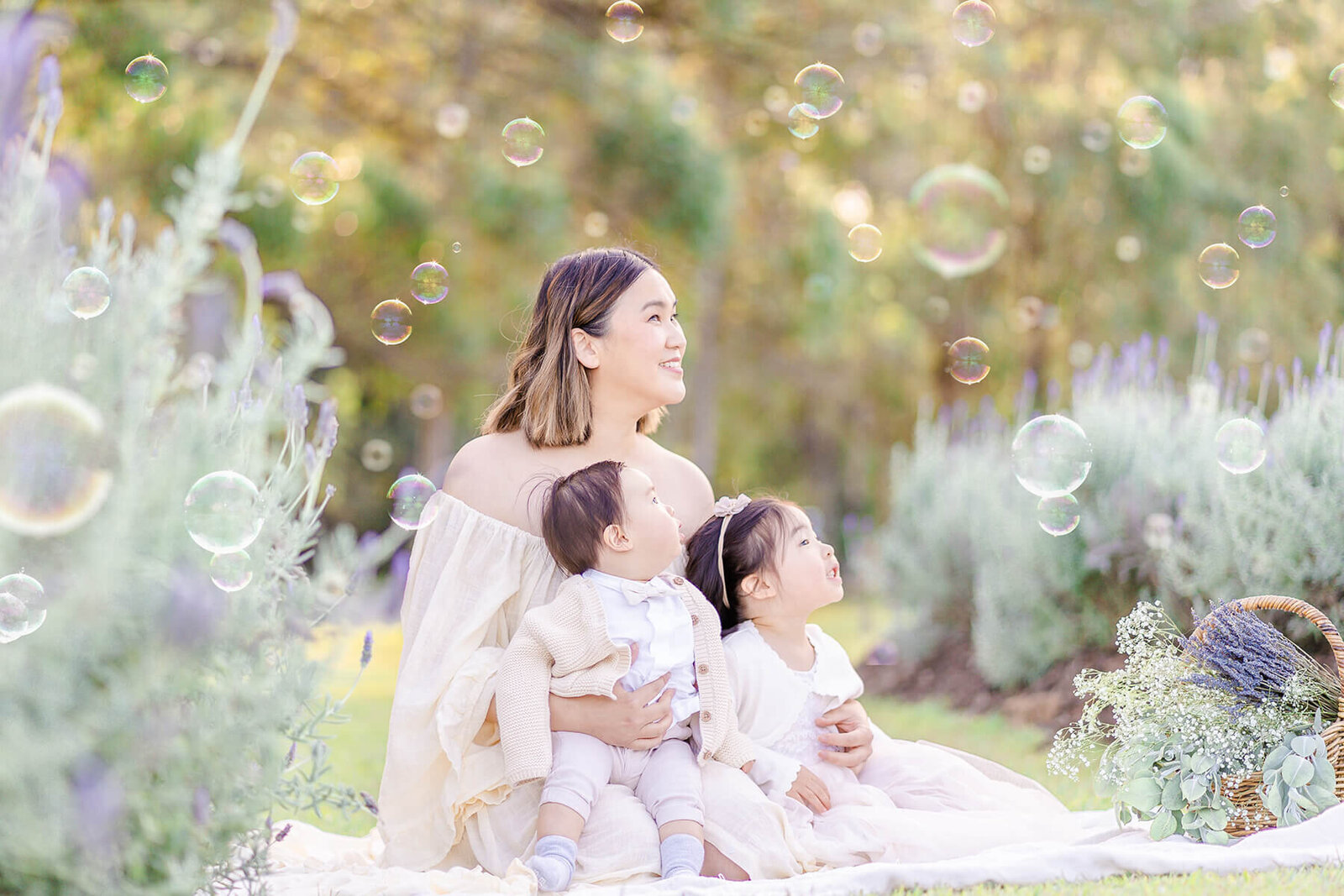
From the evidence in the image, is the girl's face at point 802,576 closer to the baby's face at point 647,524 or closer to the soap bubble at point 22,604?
the baby's face at point 647,524

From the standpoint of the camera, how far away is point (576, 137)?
11555mm

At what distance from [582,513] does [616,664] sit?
398mm

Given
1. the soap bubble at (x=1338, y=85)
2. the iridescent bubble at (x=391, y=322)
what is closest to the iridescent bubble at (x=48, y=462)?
the iridescent bubble at (x=391, y=322)

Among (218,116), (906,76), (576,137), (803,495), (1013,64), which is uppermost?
(1013,64)

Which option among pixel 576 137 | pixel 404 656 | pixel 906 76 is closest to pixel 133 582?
pixel 404 656

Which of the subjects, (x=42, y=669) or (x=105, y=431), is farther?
(x=105, y=431)

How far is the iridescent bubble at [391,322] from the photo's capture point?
207 inches

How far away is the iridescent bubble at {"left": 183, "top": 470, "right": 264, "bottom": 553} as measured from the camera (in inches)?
94.8

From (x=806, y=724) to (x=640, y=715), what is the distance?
2.08ft

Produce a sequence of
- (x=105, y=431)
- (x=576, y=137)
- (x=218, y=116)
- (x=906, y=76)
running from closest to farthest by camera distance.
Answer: (x=105, y=431) < (x=218, y=116) < (x=576, y=137) < (x=906, y=76)

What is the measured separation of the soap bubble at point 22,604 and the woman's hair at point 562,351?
179cm

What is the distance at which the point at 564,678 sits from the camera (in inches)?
132

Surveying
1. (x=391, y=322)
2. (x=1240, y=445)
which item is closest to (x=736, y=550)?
(x=1240, y=445)

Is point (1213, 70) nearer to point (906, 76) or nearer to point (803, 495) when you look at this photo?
point (906, 76)
